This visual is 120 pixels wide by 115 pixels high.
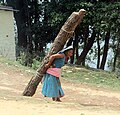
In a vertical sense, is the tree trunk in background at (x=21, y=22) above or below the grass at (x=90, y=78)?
above

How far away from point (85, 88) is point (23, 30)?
41.2 ft

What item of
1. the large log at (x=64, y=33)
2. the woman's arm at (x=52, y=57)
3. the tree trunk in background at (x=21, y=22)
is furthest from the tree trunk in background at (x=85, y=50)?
the woman's arm at (x=52, y=57)

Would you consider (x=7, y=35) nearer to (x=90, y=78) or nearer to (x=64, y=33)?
(x=90, y=78)

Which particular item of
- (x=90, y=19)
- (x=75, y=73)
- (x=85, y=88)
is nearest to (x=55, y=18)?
(x=90, y=19)

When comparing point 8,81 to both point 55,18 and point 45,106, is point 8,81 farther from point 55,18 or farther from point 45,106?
point 55,18

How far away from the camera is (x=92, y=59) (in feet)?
110

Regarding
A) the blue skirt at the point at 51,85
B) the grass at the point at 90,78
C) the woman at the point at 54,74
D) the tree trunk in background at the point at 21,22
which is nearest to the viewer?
the woman at the point at 54,74

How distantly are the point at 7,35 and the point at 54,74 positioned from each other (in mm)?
11851

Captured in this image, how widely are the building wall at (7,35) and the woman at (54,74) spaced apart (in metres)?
10.9

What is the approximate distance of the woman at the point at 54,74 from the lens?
861 cm

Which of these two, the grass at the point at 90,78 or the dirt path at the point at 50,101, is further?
the grass at the point at 90,78

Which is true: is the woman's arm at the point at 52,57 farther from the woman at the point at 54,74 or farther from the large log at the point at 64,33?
the large log at the point at 64,33

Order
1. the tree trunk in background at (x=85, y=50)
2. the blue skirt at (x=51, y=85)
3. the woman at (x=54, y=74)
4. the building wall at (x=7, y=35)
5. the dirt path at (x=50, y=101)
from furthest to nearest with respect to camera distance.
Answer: the tree trunk in background at (x=85, y=50)
the building wall at (x=7, y=35)
the blue skirt at (x=51, y=85)
the woman at (x=54, y=74)
the dirt path at (x=50, y=101)

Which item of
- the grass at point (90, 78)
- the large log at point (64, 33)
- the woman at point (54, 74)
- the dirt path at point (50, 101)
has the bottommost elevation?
the grass at point (90, 78)
